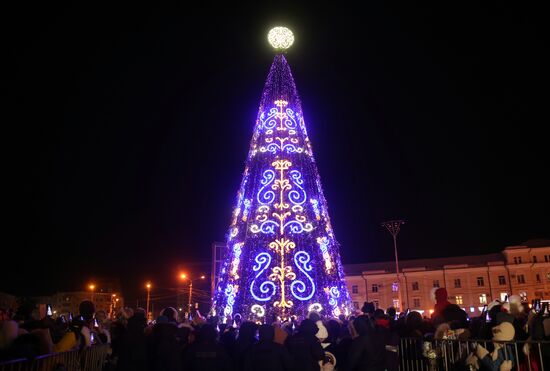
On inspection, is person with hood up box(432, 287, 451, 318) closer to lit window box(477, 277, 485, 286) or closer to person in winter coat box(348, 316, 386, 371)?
person in winter coat box(348, 316, 386, 371)

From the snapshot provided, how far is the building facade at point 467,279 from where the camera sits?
64000mm

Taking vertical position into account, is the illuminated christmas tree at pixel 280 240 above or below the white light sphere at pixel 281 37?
below

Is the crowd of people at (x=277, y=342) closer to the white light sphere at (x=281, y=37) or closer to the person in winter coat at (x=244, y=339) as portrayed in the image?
the person in winter coat at (x=244, y=339)

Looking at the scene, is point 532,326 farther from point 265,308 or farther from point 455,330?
point 265,308

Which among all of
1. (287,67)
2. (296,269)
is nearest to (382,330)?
(296,269)

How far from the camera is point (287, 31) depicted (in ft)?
55.8

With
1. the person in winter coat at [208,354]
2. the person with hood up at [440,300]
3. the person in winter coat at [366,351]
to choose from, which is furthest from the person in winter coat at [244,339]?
the person with hood up at [440,300]

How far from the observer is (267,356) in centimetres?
669

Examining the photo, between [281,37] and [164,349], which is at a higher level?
[281,37]

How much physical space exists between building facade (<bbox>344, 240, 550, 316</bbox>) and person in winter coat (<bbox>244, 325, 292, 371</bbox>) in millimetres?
59035

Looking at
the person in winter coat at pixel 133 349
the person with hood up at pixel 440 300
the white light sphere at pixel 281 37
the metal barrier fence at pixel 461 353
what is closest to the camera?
the metal barrier fence at pixel 461 353

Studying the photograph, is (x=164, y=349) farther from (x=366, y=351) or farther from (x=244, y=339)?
(x=366, y=351)

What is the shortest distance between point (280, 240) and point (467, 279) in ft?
198

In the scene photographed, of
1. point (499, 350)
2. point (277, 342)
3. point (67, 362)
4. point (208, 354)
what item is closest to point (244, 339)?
point (208, 354)
